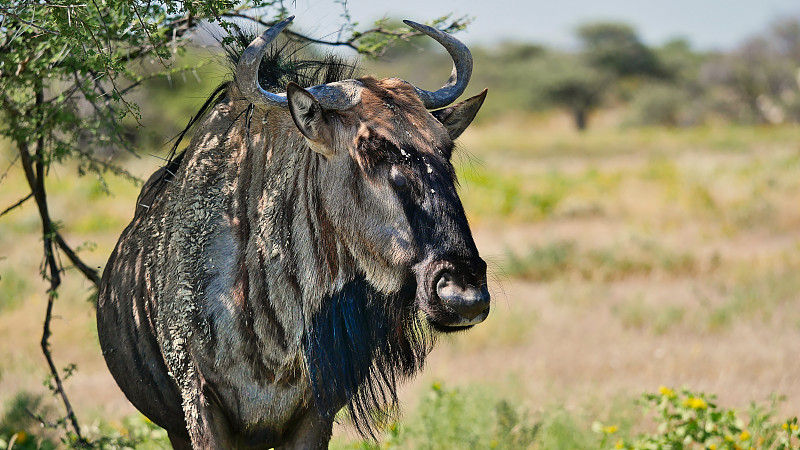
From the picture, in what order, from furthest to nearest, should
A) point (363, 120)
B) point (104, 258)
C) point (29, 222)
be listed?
point (29, 222) → point (104, 258) → point (363, 120)

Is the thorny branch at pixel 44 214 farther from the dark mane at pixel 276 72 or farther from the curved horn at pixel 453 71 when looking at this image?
the curved horn at pixel 453 71

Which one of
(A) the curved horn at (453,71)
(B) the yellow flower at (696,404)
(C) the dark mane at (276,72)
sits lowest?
(B) the yellow flower at (696,404)

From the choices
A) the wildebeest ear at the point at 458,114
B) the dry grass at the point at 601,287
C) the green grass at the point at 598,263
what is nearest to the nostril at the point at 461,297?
the dry grass at the point at 601,287

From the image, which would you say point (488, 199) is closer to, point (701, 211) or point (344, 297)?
point (701, 211)

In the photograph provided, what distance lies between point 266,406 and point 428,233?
1075 millimetres

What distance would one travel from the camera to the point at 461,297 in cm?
286

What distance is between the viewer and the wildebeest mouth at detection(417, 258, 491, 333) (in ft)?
9.39

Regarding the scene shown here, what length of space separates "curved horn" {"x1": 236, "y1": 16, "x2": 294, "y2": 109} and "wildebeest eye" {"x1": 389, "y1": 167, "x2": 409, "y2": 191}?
50 cm

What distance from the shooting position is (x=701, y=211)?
16406 mm

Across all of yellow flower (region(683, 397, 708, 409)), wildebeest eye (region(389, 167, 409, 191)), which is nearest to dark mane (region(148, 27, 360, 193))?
wildebeest eye (region(389, 167, 409, 191))

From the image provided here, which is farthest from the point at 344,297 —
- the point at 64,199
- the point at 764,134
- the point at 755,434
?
the point at 764,134

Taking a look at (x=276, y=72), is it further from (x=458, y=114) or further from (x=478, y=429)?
(x=478, y=429)

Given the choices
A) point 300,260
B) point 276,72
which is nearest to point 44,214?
point 276,72

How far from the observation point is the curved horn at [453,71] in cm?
353
